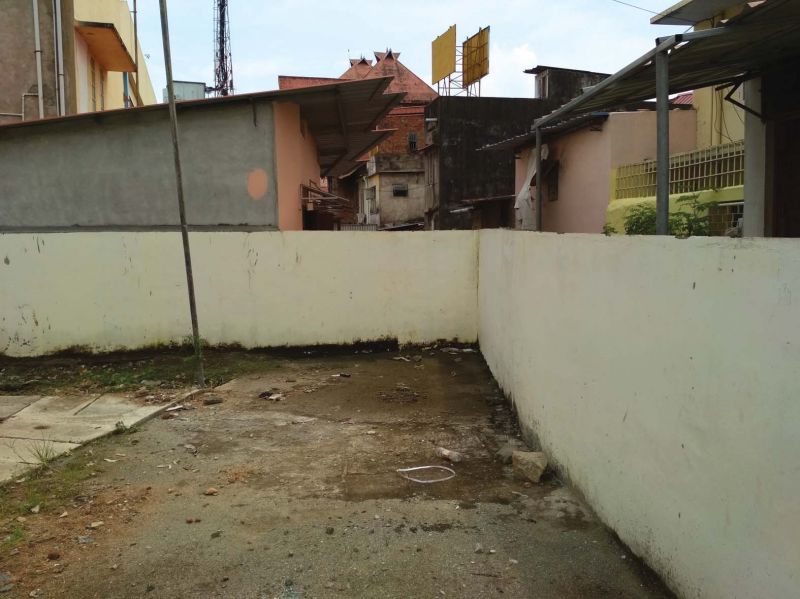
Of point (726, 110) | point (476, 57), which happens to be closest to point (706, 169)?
point (726, 110)

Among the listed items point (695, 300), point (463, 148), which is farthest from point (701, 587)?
point (463, 148)

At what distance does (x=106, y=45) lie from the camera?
507 inches

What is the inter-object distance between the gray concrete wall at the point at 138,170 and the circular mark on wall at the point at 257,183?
0.03m

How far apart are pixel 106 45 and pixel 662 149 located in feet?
42.4

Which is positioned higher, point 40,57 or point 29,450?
point 40,57

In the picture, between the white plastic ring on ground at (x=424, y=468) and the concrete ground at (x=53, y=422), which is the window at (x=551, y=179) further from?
the white plastic ring on ground at (x=424, y=468)

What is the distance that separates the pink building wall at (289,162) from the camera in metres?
9.88

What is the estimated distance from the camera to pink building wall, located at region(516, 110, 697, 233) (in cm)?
1198

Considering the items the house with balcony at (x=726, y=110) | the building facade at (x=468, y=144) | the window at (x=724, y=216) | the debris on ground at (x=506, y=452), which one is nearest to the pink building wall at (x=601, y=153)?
the house with balcony at (x=726, y=110)

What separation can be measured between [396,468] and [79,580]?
2227 millimetres

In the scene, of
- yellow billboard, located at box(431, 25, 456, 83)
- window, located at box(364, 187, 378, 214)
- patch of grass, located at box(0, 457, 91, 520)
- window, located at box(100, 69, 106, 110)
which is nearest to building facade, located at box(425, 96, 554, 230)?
yellow billboard, located at box(431, 25, 456, 83)

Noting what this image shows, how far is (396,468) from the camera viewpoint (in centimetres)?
465

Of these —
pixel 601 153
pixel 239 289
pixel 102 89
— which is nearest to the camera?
pixel 239 289

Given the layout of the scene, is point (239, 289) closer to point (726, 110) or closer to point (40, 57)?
point (40, 57)
